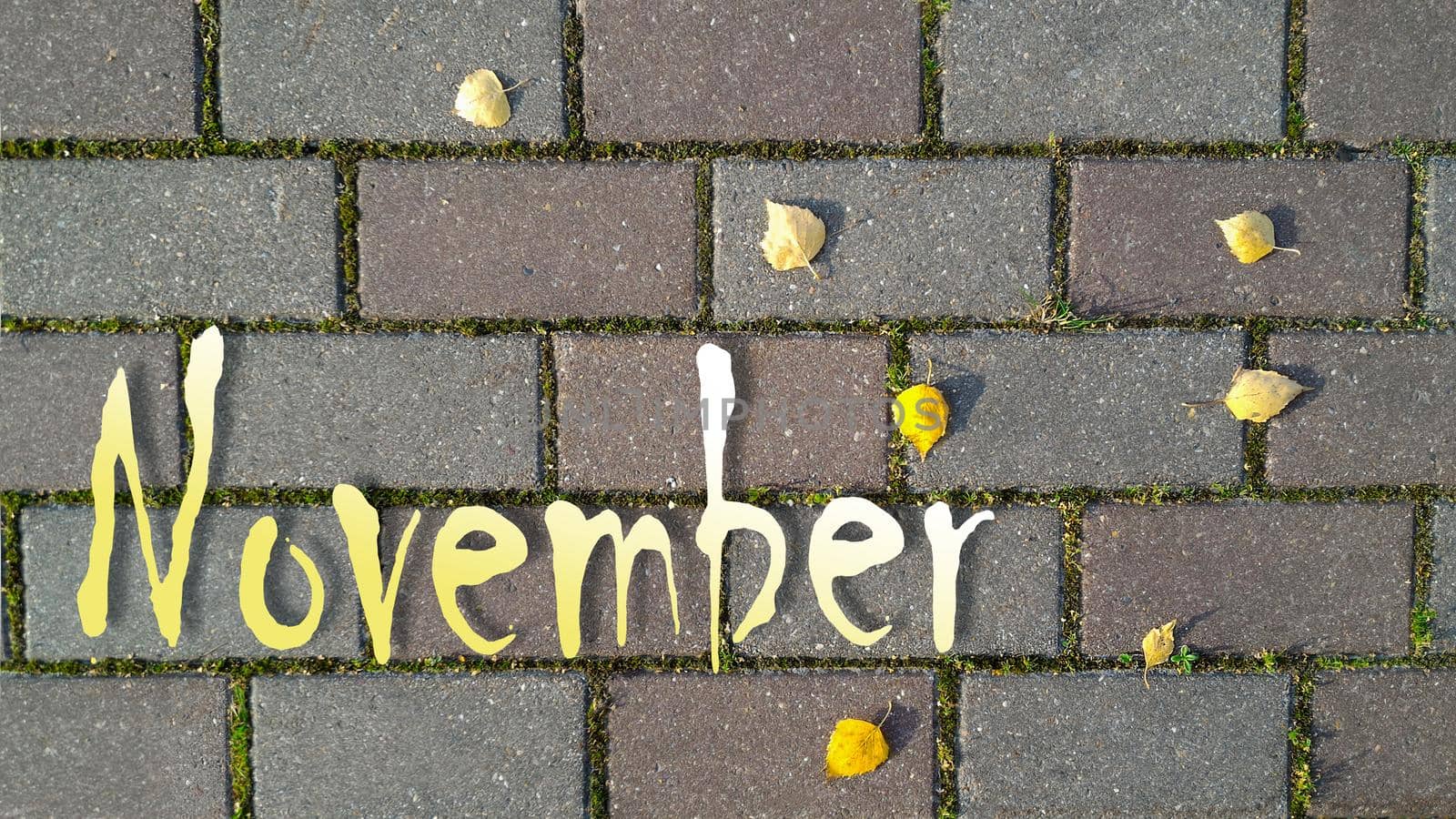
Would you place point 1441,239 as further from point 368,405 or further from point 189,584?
point 189,584

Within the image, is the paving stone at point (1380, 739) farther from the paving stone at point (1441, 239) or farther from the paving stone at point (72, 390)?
the paving stone at point (72, 390)

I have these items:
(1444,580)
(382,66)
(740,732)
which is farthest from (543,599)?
(1444,580)

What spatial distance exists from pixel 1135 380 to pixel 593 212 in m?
1.29

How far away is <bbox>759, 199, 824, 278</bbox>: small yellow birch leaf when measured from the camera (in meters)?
1.66

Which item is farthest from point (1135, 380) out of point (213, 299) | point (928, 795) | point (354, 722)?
point (213, 299)

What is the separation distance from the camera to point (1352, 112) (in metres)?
1.73

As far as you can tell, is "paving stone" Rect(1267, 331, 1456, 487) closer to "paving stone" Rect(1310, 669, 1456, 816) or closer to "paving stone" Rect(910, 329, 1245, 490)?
"paving stone" Rect(910, 329, 1245, 490)

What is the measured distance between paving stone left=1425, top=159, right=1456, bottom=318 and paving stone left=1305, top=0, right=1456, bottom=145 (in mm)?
140

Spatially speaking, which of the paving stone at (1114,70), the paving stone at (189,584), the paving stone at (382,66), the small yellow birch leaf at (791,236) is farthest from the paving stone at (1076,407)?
the paving stone at (189,584)

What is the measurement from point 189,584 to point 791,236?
62.0 inches

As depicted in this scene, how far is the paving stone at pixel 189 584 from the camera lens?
67.7 inches

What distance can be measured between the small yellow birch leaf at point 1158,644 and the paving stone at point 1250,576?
0.7 inches

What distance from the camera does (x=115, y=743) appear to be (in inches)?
68.2

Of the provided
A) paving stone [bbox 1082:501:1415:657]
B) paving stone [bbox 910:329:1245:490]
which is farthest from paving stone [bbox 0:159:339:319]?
paving stone [bbox 1082:501:1415:657]
